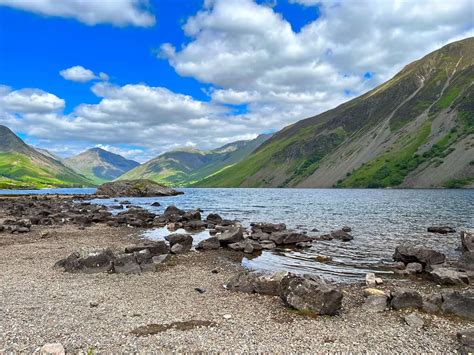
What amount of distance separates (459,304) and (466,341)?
536 centimetres

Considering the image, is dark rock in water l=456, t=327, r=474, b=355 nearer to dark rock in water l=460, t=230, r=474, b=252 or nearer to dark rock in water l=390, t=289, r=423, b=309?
dark rock in water l=390, t=289, r=423, b=309

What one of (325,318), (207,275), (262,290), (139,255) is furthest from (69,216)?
(325,318)

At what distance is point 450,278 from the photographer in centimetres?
2606

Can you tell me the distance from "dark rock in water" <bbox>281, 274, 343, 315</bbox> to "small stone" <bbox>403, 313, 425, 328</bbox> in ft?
11.0

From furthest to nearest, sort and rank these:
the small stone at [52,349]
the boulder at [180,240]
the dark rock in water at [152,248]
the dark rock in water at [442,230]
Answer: the dark rock in water at [442,230] → the boulder at [180,240] → the dark rock in water at [152,248] → the small stone at [52,349]

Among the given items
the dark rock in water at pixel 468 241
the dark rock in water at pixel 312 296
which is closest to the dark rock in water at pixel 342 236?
the dark rock in water at pixel 468 241

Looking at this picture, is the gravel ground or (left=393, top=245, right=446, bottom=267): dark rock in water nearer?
the gravel ground

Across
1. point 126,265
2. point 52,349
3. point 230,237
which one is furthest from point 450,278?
point 52,349

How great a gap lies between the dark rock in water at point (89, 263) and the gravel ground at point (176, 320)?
1.06 meters

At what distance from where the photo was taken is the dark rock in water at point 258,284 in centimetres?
2320

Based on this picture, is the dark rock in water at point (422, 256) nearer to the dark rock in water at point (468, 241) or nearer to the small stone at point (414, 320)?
the dark rock in water at point (468, 241)

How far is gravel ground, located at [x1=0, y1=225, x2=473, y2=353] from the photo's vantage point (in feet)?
49.2

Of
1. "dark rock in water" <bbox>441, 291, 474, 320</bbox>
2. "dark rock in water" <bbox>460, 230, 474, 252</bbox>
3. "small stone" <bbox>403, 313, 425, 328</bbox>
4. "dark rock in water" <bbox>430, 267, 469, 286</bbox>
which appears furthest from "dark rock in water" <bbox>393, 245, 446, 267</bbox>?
"small stone" <bbox>403, 313, 425, 328</bbox>

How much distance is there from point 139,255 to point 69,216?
163ft
